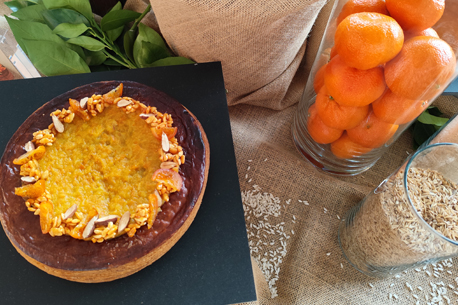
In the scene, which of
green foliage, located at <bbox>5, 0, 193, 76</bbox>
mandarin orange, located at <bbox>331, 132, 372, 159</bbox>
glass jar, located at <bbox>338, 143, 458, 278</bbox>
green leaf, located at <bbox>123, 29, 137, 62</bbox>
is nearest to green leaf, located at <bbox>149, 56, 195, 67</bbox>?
green foliage, located at <bbox>5, 0, 193, 76</bbox>

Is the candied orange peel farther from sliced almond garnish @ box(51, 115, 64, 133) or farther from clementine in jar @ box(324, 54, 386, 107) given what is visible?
clementine in jar @ box(324, 54, 386, 107)

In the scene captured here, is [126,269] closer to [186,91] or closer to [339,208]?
[186,91]

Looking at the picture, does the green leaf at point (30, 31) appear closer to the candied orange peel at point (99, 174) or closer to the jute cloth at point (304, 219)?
the candied orange peel at point (99, 174)

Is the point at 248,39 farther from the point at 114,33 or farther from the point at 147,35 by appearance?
the point at 114,33

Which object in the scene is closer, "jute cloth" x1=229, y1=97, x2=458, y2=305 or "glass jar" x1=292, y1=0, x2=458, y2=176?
"glass jar" x1=292, y1=0, x2=458, y2=176

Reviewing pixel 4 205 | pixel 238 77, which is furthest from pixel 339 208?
pixel 4 205

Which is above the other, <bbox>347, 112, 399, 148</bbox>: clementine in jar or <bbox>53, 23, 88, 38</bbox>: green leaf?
<bbox>53, 23, 88, 38</bbox>: green leaf

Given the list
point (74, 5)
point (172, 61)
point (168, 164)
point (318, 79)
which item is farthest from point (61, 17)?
point (318, 79)
